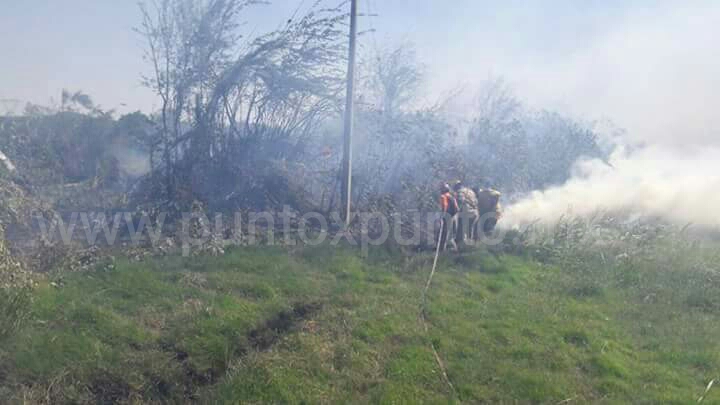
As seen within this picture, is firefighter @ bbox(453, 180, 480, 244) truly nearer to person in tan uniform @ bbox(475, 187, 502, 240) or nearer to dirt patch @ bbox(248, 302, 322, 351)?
person in tan uniform @ bbox(475, 187, 502, 240)

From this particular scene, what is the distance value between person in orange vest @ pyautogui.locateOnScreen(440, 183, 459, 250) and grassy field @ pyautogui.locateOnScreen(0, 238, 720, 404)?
59.0 inches

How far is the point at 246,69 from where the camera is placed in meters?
11.6

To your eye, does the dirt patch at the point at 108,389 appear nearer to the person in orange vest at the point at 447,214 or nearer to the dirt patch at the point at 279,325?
the dirt patch at the point at 279,325

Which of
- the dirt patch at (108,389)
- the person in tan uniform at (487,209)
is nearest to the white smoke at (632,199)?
the person in tan uniform at (487,209)

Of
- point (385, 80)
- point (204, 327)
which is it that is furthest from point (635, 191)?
point (204, 327)

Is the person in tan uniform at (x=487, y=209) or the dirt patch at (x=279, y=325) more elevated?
the person in tan uniform at (x=487, y=209)

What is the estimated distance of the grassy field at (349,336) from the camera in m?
4.68

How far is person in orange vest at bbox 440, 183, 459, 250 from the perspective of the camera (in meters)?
9.65

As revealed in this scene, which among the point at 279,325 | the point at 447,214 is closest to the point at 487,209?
the point at 447,214

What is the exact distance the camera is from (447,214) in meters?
9.77

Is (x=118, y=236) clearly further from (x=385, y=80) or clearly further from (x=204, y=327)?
(x=385, y=80)
